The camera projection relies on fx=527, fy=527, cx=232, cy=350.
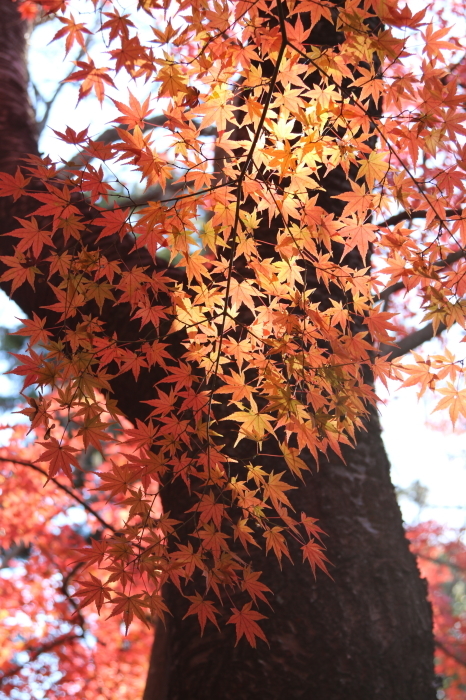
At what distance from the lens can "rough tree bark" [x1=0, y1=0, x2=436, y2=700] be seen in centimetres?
167

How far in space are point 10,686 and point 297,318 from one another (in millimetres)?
5308

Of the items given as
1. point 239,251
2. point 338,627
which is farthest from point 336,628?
point 239,251

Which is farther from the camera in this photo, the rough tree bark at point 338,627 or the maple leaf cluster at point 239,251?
the rough tree bark at point 338,627

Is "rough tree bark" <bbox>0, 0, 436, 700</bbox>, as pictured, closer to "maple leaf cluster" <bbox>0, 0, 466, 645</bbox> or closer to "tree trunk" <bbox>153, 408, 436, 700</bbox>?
"tree trunk" <bbox>153, 408, 436, 700</bbox>

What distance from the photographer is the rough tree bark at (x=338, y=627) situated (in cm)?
167

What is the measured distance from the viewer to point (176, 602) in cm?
195

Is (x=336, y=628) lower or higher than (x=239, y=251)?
lower

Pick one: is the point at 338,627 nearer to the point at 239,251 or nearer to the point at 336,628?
the point at 336,628

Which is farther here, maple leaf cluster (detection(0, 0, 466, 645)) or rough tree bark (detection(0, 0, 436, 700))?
rough tree bark (detection(0, 0, 436, 700))

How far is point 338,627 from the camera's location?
174 centimetres

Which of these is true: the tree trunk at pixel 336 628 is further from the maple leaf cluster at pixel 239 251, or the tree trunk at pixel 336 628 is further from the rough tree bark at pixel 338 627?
the maple leaf cluster at pixel 239 251

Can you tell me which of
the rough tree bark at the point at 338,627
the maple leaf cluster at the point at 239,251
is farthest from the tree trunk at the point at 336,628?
the maple leaf cluster at the point at 239,251

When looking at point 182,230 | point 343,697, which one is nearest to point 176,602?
point 343,697

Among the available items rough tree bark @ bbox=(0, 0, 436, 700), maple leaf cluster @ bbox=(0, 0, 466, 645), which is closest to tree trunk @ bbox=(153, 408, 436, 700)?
rough tree bark @ bbox=(0, 0, 436, 700)
